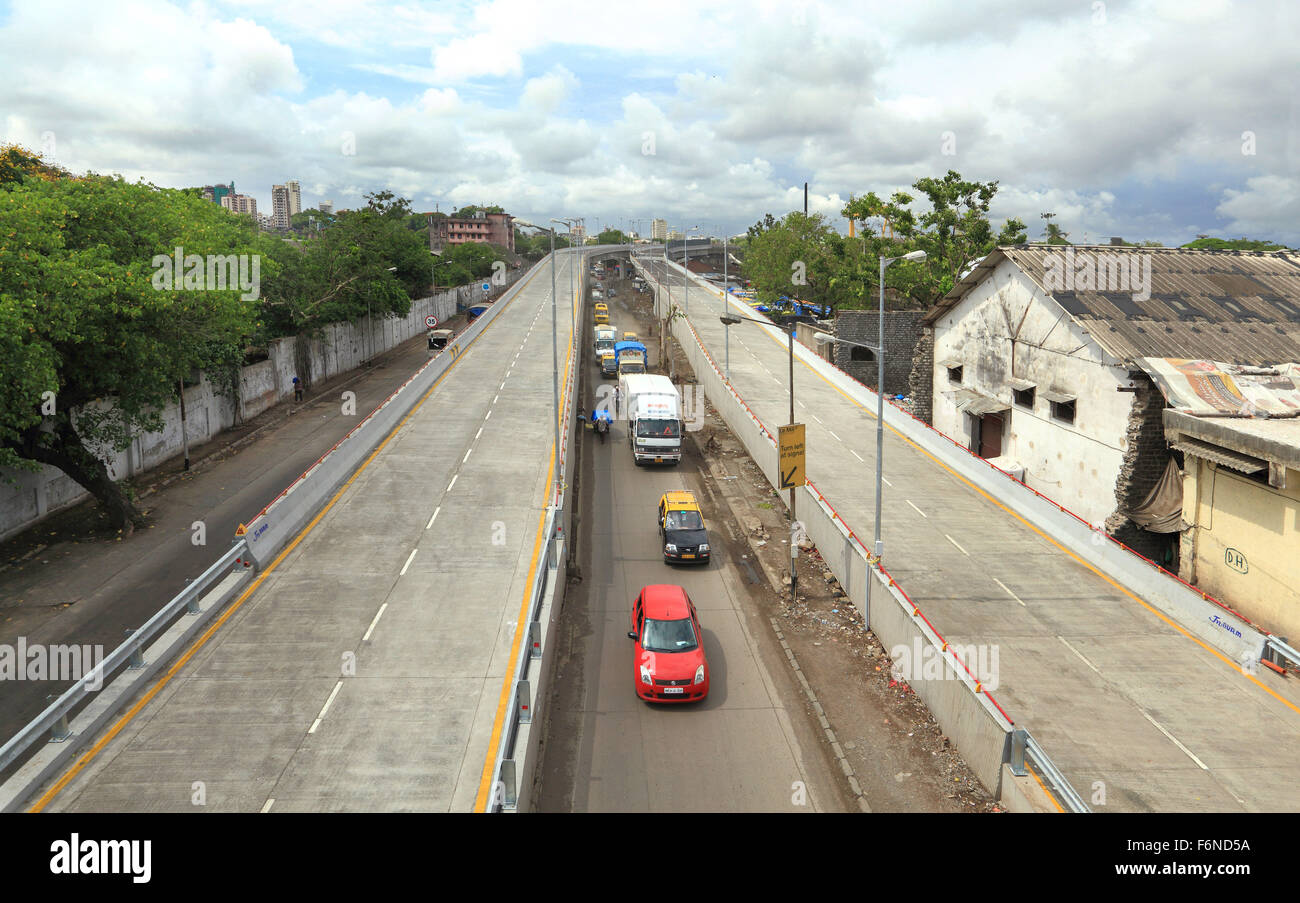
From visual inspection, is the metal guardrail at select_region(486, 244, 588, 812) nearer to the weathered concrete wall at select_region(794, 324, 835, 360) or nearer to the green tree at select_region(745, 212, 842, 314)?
the weathered concrete wall at select_region(794, 324, 835, 360)

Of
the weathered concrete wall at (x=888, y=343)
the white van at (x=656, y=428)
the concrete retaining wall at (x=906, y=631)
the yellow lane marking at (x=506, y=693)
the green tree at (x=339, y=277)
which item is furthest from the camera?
the weathered concrete wall at (x=888, y=343)

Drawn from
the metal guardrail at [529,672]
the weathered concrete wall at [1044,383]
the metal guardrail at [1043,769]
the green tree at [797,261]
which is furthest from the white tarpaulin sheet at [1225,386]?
the green tree at [797,261]

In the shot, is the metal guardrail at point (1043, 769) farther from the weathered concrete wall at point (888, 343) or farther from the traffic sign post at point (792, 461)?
the weathered concrete wall at point (888, 343)

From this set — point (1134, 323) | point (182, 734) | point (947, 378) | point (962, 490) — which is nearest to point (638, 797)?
point (182, 734)

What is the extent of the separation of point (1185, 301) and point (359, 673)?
3336cm

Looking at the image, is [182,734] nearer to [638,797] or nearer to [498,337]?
[638,797]

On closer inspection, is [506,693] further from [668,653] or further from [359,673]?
[668,653]

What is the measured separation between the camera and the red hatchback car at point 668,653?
66.7ft

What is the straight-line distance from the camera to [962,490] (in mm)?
32562

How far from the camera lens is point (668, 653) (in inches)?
826

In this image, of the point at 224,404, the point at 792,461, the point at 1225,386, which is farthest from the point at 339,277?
the point at 1225,386

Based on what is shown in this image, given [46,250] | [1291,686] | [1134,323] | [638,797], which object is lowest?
[638,797]

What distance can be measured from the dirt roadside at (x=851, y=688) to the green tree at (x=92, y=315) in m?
20.8
